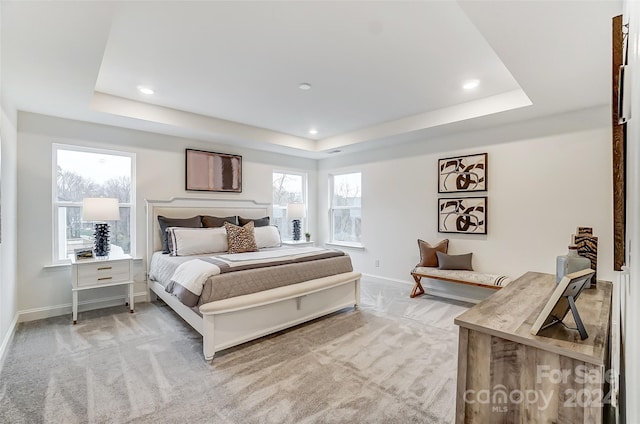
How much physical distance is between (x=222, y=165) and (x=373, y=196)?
2.53 metres

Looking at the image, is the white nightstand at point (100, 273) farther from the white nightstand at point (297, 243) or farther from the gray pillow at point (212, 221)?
the white nightstand at point (297, 243)

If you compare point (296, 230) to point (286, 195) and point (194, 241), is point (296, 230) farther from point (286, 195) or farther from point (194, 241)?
point (194, 241)

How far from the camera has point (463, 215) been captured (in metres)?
4.07

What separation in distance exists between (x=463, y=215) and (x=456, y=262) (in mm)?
640

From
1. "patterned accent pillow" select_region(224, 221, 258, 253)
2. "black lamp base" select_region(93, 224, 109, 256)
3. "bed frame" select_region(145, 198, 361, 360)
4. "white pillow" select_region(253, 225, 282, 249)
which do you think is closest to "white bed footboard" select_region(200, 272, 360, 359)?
"bed frame" select_region(145, 198, 361, 360)

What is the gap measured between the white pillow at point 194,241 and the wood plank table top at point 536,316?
321cm

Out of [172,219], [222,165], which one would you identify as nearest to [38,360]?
[172,219]

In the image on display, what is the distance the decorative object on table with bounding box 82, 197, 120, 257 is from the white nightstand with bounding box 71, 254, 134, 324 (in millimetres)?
159

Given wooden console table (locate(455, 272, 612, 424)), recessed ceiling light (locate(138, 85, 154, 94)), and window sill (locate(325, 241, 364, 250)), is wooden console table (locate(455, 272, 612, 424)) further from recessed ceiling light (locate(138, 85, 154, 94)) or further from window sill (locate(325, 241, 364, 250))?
window sill (locate(325, 241, 364, 250))

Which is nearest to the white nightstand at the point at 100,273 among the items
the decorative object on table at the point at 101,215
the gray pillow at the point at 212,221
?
the decorative object on table at the point at 101,215

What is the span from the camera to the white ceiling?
182 cm

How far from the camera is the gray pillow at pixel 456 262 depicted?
12.9 ft

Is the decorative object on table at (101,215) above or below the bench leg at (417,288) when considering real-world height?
above

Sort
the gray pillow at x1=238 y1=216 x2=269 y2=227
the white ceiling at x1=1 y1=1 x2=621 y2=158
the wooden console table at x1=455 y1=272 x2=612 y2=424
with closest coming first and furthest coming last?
the wooden console table at x1=455 y1=272 x2=612 y2=424
the white ceiling at x1=1 y1=1 x2=621 y2=158
the gray pillow at x1=238 y1=216 x2=269 y2=227
